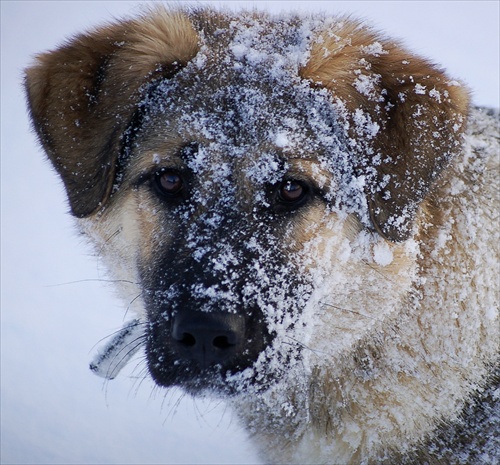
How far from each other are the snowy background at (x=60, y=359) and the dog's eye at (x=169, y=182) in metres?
0.94

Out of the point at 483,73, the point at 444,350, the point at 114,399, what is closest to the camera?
the point at 444,350

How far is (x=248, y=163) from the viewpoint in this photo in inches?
105

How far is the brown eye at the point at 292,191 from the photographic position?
2.71 metres

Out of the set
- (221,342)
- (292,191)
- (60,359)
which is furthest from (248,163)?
(60,359)

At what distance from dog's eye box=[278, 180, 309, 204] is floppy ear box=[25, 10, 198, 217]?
807mm

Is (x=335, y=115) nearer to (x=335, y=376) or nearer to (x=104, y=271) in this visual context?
(x=335, y=376)

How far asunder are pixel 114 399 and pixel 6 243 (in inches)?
111

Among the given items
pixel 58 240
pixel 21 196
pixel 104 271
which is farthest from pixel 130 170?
pixel 21 196

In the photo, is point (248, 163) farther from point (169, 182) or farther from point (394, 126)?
point (394, 126)

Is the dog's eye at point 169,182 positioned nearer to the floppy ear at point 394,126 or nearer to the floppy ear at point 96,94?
the floppy ear at point 96,94

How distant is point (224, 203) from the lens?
2.68 metres

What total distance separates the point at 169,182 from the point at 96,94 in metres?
0.59

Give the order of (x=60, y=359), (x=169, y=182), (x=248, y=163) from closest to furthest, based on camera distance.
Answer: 1. (x=248, y=163)
2. (x=169, y=182)
3. (x=60, y=359)

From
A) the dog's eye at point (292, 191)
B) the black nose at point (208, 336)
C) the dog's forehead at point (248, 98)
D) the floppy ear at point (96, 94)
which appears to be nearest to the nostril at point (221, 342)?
the black nose at point (208, 336)
